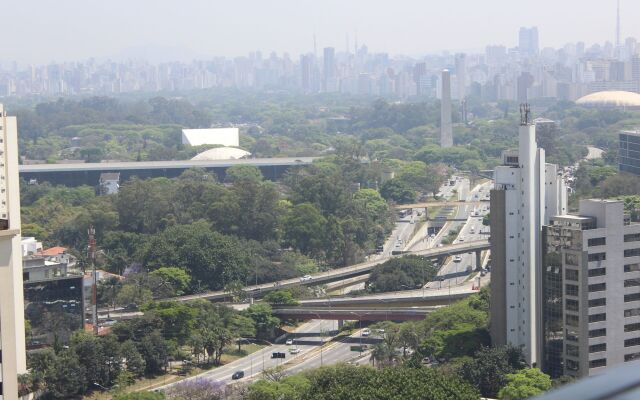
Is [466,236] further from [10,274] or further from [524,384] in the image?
[10,274]

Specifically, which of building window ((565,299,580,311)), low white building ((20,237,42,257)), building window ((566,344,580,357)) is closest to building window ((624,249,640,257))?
building window ((565,299,580,311))

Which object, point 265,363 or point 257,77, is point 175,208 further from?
point 257,77

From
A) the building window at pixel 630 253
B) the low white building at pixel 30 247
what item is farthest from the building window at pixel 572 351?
the low white building at pixel 30 247

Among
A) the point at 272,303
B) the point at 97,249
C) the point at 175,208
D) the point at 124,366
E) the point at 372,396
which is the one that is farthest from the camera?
the point at 175,208

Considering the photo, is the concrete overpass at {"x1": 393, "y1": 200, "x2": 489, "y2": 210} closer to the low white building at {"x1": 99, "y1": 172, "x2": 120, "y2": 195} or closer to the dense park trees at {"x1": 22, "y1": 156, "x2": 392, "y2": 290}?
the dense park trees at {"x1": 22, "y1": 156, "x2": 392, "y2": 290}

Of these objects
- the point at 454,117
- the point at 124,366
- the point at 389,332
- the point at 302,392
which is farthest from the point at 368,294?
the point at 454,117

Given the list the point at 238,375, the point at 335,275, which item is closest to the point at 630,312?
the point at 238,375
